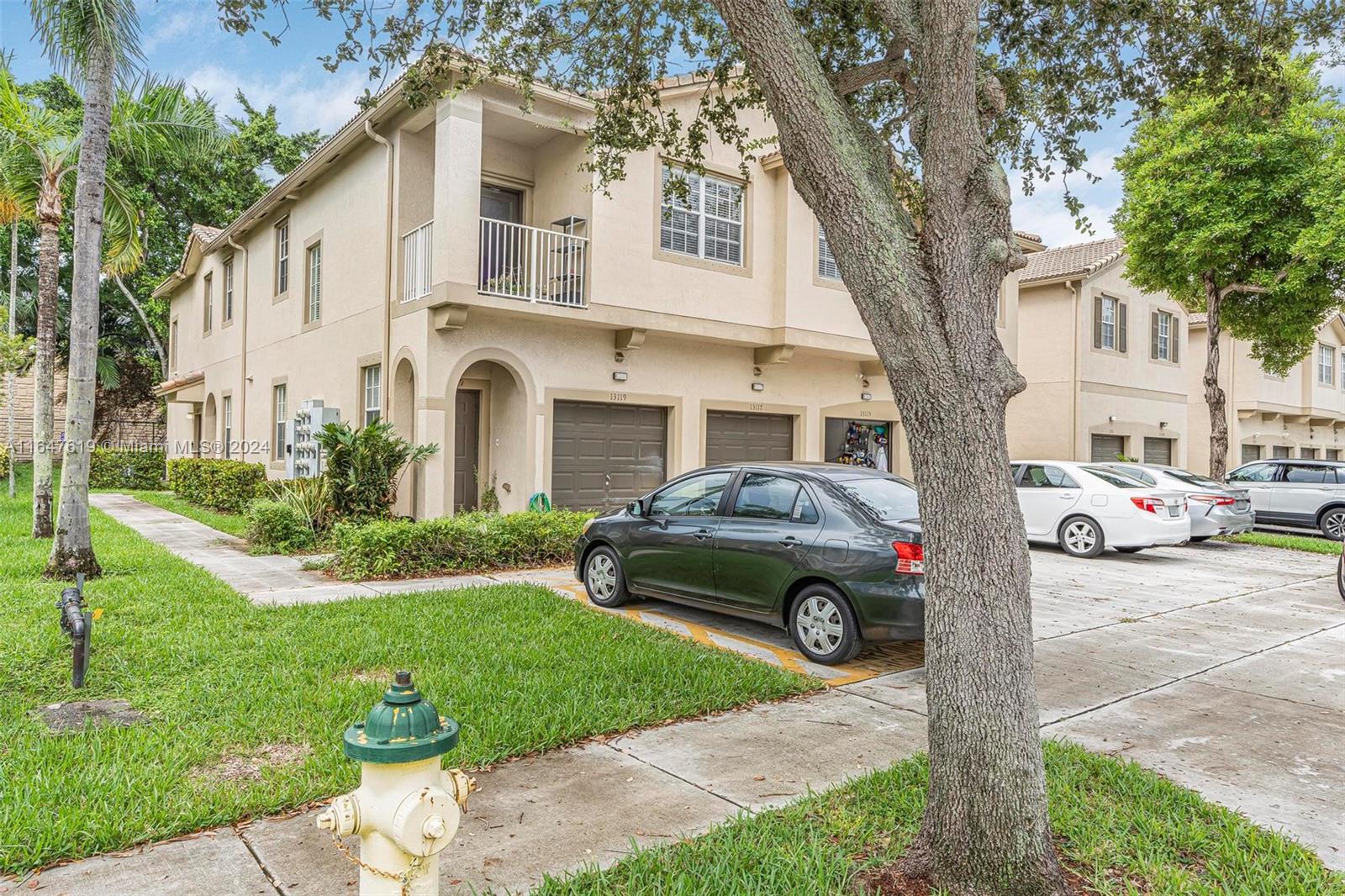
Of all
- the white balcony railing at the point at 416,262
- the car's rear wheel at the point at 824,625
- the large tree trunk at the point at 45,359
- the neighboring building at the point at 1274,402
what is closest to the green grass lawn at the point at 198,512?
the large tree trunk at the point at 45,359

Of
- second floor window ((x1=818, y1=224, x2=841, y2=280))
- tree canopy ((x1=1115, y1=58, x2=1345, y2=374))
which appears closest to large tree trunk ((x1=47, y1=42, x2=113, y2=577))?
second floor window ((x1=818, y1=224, x2=841, y2=280))

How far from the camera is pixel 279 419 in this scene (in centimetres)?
1761

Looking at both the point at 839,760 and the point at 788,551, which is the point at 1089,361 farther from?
the point at 839,760

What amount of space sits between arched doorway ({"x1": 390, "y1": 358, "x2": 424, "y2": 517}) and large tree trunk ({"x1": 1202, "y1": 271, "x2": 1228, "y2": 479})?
628 inches

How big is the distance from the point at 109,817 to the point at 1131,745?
5.33 metres

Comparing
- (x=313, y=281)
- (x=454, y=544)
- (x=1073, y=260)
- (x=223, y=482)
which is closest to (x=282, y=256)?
(x=313, y=281)

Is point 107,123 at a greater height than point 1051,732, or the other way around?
point 107,123

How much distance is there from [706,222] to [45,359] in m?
10.6

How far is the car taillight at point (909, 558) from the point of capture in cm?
611

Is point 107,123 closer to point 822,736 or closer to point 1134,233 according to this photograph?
point 822,736

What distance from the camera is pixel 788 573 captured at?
677cm

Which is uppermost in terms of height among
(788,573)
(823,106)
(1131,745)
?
(823,106)

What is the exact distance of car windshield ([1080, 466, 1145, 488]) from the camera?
1332 centimetres

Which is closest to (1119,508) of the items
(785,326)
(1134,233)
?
(785,326)
